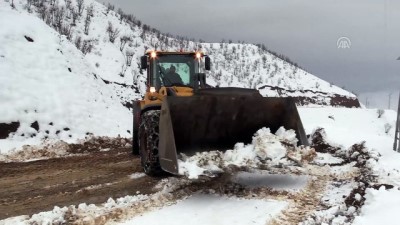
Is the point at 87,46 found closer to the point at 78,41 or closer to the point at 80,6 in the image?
the point at 78,41

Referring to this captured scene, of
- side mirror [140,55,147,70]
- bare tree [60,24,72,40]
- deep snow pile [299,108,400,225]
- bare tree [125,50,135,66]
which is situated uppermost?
bare tree [60,24,72,40]

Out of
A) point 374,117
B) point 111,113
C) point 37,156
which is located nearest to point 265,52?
point 374,117

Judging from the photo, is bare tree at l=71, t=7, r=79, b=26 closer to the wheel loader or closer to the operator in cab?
the operator in cab

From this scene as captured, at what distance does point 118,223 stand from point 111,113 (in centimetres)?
1092

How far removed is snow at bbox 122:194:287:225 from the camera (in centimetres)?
464

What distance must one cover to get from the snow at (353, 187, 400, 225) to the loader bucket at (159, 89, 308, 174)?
151cm

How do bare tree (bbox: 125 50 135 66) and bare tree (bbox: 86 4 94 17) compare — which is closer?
bare tree (bbox: 125 50 135 66)

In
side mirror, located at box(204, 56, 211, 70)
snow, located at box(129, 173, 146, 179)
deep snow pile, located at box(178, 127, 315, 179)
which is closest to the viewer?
deep snow pile, located at box(178, 127, 315, 179)

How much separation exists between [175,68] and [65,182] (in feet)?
10.5

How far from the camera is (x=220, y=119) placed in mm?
6309

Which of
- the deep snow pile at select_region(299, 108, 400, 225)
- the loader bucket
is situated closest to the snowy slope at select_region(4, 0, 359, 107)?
the deep snow pile at select_region(299, 108, 400, 225)

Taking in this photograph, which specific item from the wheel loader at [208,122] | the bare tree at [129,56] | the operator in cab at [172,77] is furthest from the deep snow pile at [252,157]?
the bare tree at [129,56]

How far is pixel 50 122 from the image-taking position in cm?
1238

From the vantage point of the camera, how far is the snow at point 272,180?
20.4 ft
